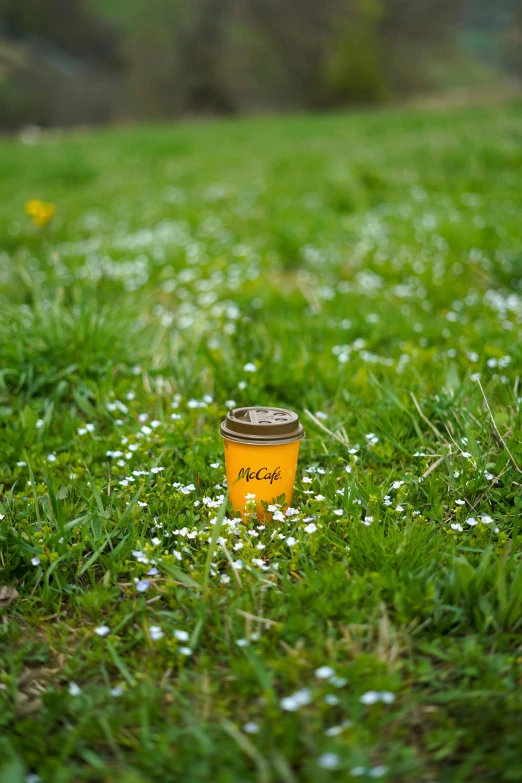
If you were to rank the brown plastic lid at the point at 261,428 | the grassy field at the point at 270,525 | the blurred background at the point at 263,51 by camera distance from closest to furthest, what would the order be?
the grassy field at the point at 270,525 < the brown plastic lid at the point at 261,428 < the blurred background at the point at 263,51

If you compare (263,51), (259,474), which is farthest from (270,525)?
(263,51)

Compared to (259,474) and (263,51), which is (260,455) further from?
(263,51)

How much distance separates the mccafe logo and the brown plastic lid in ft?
0.39

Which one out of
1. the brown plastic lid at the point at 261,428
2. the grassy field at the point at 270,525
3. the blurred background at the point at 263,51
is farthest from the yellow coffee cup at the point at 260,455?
the blurred background at the point at 263,51

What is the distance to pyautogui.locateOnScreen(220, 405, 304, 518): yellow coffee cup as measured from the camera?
2.42 metres

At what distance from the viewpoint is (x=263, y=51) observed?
99.7 ft

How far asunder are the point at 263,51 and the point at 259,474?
32012 mm

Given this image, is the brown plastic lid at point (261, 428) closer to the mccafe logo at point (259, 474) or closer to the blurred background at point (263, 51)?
the mccafe logo at point (259, 474)

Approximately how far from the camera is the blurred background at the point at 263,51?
27594mm

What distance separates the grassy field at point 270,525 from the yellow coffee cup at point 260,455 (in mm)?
123

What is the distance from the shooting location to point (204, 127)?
17.8 m

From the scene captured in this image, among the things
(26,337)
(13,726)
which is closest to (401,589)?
(13,726)

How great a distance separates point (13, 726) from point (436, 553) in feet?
4.50

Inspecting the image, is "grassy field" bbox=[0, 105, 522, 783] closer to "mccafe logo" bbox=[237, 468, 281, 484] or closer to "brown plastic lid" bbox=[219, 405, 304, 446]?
"mccafe logo" bbox=[237, 468, 281, 484]
